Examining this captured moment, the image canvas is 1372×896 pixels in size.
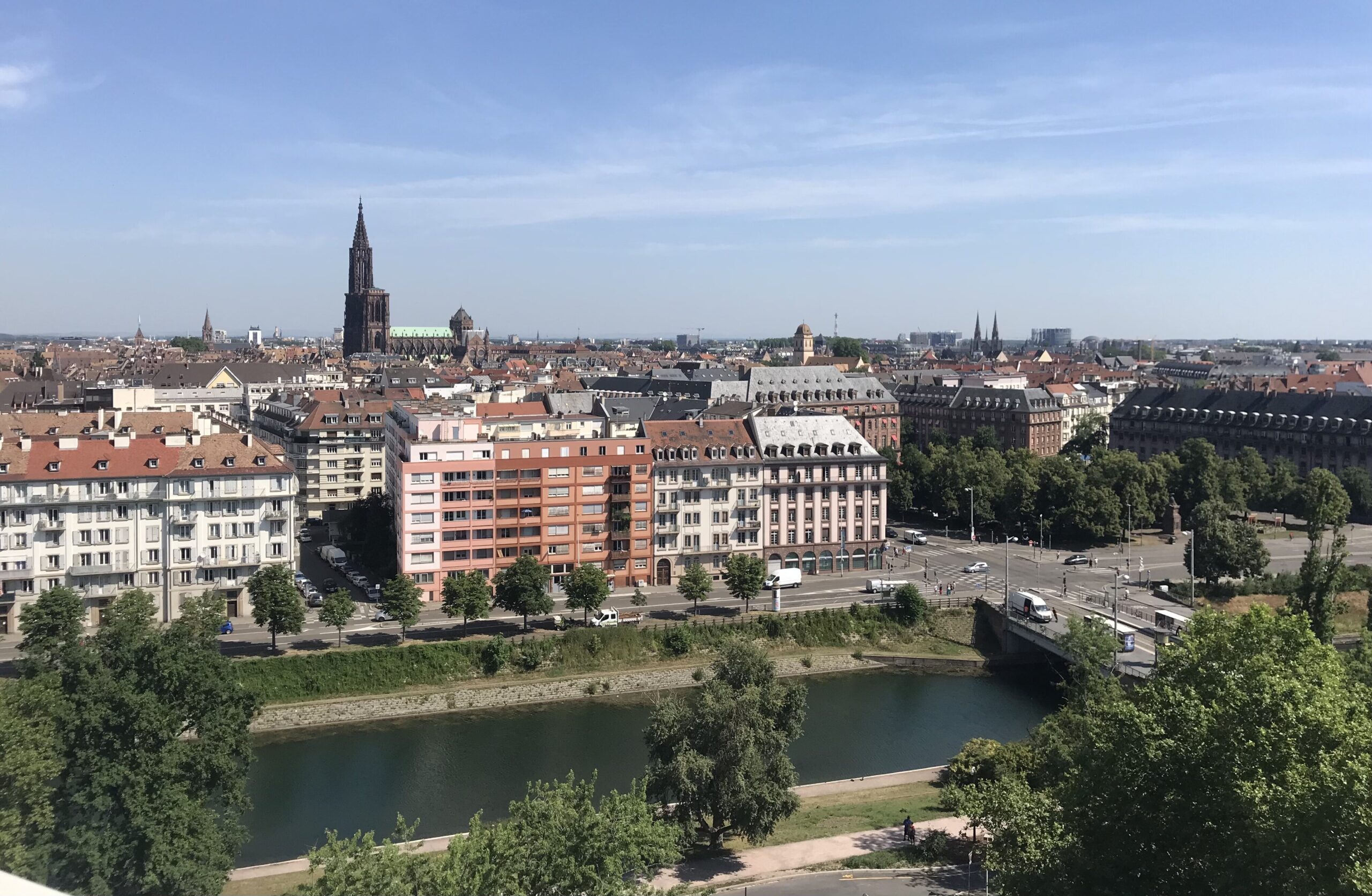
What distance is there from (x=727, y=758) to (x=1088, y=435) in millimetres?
80298

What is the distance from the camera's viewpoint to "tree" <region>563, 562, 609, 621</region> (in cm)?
5050

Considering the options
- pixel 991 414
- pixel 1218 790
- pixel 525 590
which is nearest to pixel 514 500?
pixel 525 590

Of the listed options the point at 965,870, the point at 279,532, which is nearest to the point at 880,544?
the point at 279,532

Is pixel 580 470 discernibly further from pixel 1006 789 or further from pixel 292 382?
pixel 292 382

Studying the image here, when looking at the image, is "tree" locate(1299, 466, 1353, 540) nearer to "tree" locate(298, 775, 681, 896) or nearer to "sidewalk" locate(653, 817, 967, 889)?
"sidewalk" locate(653, 817, 967, 889)

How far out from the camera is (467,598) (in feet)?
161

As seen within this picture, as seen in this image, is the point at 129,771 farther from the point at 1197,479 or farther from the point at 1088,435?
the point at 1088,435

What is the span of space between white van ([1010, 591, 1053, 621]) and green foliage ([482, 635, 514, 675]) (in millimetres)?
23127

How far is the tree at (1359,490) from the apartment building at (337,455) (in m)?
63.7

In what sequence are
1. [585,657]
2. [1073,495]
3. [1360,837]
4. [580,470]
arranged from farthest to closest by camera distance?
[1073,495], [580,470], [585,657], [1360,837]

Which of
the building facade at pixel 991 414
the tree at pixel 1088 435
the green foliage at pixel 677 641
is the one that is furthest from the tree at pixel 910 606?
the building facade at pixel 991 414

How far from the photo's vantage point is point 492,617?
52.7 m

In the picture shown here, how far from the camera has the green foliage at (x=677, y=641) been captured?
166 feet

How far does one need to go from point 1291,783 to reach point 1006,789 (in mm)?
10023
